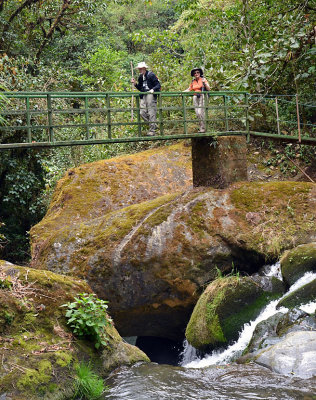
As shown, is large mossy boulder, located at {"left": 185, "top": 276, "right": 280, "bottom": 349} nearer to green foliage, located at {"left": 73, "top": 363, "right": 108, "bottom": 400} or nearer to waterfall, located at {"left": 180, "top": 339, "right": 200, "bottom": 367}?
waterfall, located at {"left": 180, "top": 339, "right": 200, "bottom": 367}

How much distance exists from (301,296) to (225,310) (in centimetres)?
124

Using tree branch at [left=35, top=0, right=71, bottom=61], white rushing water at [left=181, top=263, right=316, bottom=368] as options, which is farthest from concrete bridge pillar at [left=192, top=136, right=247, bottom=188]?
tree branch at [left=35, top=0, right=71, bottom=61]

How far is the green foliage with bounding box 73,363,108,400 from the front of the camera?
19.4ft

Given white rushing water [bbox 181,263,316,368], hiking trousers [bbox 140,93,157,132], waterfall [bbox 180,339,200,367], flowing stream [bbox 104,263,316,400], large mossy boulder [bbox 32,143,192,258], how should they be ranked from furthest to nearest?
large mossy boulder [bbox 32,143,192,258], hiking trousers [bbox 140,93,157,132], waterfall [bbox 180,339,200,367], white rushing water [bbox 181,263,316,368], flowing stream [bbox 104,263,316,400]

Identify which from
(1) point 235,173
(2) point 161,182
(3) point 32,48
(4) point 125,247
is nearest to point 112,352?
(4) point 125,247

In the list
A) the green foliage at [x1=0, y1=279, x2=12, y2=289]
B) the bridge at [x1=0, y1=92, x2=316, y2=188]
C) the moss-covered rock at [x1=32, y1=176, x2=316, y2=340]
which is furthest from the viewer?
the moss-covered rock at [x1=32, y1=176, x2=316, y2=340]

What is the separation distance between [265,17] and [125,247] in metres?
8.28

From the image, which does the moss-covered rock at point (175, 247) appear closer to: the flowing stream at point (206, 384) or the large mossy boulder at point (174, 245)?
the large mossy boulder at point (174, 245)

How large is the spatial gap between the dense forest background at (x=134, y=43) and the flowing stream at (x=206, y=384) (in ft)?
23.4

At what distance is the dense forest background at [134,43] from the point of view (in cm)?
1322

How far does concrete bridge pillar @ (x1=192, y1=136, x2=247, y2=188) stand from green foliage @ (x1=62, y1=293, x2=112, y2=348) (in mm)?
5495

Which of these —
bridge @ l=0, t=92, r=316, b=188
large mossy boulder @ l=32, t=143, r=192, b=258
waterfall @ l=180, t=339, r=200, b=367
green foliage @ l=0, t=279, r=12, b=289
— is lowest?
waterfall @ l=180, t=339, r=200, b=367

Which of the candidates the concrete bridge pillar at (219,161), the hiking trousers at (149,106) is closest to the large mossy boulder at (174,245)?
the concrete bridge pillar at (219,161)

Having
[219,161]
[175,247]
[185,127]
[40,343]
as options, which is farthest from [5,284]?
[219,161]
